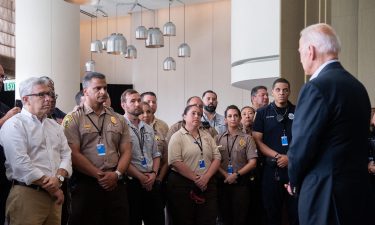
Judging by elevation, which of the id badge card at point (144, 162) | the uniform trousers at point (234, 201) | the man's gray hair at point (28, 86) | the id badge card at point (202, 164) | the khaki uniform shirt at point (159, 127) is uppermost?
the man's gray hair at point (28, 86)

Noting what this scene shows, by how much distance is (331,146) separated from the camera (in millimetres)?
2410

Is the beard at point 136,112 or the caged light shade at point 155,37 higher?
the caged light shade at point 155,37

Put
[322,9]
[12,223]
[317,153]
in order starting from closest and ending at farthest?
[317,153], [12,223], [322,9]

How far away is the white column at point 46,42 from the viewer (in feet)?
25.2

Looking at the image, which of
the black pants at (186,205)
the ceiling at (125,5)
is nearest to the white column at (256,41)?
the black pants at (186,205)

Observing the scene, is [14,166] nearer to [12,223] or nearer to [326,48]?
[12,223]

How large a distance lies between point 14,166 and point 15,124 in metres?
0.29

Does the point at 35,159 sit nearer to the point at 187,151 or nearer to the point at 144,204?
the point at 144,204

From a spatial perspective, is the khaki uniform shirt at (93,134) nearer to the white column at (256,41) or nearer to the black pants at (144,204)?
the black pants at (144,204)

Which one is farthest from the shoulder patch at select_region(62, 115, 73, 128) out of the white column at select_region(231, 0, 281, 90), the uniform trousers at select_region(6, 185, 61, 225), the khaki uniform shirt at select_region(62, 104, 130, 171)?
the white column at select_region(231, 0, 281, 90)

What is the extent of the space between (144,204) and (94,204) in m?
0.78

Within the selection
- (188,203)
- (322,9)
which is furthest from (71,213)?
(322,9)

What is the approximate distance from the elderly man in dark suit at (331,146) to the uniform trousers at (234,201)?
274 cm

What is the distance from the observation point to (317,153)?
8.01 ft
